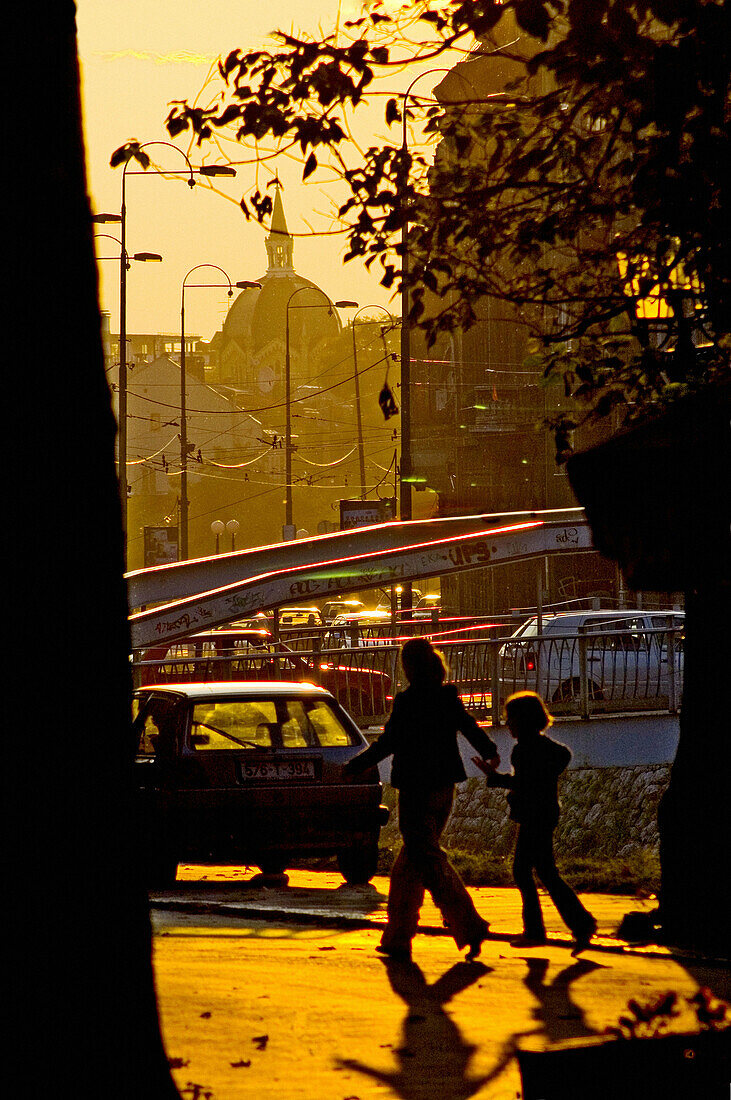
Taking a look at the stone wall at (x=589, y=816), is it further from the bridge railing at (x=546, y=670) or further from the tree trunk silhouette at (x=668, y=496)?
the tree trunk silhouette at (x=668, y=496)

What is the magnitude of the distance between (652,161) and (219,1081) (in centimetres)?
459

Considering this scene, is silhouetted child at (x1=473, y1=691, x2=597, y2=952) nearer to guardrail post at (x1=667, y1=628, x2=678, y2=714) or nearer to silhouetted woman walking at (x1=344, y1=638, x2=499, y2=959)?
silhouetted woman walking at (x1=344, y1=638, x2=499, y2=959)

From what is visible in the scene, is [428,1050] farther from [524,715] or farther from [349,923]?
[349,923]

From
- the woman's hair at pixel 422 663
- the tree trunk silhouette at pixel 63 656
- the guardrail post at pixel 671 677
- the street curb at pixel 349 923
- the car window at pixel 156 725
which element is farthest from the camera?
the guardrail post at pixel 671 677

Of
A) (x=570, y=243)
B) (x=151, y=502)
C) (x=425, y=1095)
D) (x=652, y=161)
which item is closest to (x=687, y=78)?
(x=652, y=161)

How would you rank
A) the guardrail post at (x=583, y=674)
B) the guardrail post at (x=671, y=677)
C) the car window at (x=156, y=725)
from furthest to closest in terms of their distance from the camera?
the guardrail post at (x=671, y=677), the guardrail post at (x=583, y=674), the car window at (x=156, y=725)

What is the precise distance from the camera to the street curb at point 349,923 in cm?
877

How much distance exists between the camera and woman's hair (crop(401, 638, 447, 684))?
29.5 ft

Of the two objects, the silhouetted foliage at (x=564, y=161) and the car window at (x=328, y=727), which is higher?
the silhouetted foliage at (x=564, y=161)

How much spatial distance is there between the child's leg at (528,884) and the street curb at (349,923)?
123 mm

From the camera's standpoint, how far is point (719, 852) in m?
10.2

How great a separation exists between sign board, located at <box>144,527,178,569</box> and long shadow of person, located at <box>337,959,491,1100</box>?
51.6 metres

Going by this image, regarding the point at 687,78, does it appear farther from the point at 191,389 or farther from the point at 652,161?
the point at 191,389

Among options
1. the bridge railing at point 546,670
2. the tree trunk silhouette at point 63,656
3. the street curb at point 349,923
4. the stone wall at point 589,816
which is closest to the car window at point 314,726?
the street curb at point 349,923
